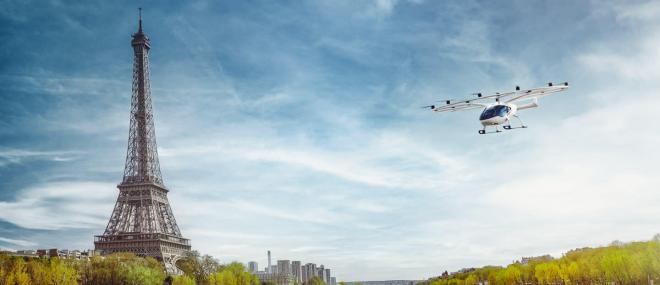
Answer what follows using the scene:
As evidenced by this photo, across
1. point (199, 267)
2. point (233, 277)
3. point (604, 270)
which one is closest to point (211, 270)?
point (199, 267)

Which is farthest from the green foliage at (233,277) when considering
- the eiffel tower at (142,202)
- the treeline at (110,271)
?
the eiffel tower at (142,202)

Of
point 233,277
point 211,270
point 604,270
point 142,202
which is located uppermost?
point 142,202

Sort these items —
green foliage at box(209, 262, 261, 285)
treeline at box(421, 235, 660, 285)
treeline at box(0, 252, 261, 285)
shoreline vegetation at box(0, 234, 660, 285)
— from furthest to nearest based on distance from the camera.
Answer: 1. green foliage at box(209, 262, 261, 285)
2. treeline at box(421, 235, 660, 285)
3. shoreline vegetation at box(0, 234, 660, 285)
4. treeline at box(0, 252, 261, 285)

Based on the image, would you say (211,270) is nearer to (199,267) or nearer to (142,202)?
(199,267)

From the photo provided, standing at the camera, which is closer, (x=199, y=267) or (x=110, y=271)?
(x=110, y=271)

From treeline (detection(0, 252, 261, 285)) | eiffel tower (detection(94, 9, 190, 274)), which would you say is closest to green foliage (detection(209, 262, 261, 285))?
treeline (detection(0, 252, 261, 285))

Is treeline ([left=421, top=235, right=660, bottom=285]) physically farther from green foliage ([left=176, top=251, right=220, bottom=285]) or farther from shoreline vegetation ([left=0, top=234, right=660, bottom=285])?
green foliage ([left=176, top=251, right=220, bottom=285])

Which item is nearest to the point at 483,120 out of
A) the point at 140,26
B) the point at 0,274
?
the point at 0,274
